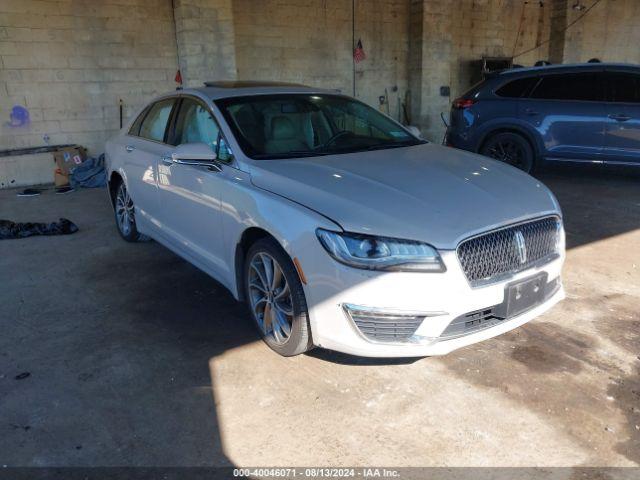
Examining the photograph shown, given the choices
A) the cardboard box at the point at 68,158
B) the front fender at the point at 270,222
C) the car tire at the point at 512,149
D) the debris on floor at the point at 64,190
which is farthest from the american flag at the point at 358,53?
the front fender at the point at 270,222

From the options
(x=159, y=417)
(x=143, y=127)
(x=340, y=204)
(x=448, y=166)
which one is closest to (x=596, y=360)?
(x=448, y=166)

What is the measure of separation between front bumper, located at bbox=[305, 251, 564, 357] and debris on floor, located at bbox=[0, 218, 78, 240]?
4.28 metres

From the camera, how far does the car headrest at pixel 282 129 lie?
373 cm

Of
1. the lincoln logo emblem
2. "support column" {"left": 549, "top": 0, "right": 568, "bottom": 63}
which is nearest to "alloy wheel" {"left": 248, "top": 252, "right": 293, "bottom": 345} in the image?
the lincoln logo emblem

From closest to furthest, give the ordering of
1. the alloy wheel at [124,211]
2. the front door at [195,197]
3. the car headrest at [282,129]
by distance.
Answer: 1. the front door at [195,197]
2. the car headrest at [282,129]
3. the alloy wheel at [124,211]

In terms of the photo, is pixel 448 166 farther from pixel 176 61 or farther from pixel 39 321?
pixel 176 61

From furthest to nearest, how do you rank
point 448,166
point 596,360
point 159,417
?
point 448,166 → point 596,360 → point 159,417

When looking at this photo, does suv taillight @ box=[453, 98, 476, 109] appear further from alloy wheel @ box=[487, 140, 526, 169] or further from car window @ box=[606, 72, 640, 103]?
car window @ box=[606, 72, 640, 103]

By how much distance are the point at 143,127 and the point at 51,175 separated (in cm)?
506

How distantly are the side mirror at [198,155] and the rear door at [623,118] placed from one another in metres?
5.85

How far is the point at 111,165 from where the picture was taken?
216 inches

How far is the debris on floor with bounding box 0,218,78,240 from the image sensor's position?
5.91 metres

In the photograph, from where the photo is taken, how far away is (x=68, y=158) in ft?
29.3

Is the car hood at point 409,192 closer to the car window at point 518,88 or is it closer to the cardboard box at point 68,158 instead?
the car window at point 518,88
